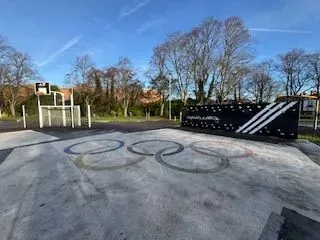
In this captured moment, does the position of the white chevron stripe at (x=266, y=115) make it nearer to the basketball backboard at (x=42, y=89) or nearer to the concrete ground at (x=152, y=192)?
the concrete ground at (x=152, y=192)

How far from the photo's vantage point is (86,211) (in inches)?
113

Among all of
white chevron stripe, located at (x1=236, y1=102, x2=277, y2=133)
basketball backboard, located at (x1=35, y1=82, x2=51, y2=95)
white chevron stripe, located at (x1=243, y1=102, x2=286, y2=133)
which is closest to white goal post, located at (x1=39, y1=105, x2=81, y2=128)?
basketball backboard, located at (x1=35, y1=82, x2=51, y2=95)

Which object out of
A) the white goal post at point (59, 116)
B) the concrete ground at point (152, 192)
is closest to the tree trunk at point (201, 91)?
the white goal post at point (59, 116)

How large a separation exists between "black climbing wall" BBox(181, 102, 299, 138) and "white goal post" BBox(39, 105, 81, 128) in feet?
23.5

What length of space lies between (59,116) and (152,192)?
11.8 metres

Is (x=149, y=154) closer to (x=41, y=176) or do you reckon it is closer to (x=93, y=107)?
(x=41, y=176)

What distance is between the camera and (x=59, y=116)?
13336 mm

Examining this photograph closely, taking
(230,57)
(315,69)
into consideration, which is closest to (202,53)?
(230,57)

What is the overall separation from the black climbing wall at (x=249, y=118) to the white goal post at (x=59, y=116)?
7.17m

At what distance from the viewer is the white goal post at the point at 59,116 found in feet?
43.3

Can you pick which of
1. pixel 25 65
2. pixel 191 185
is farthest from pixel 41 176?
pixel 25 65

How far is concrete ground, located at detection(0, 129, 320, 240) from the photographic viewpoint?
2.50 metres

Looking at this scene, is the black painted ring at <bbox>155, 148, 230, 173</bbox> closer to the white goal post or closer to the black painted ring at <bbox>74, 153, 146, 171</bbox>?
the black painted ring at <bbox>74, 153, 146, 171</bbox>

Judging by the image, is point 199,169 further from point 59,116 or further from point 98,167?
point 59,116
